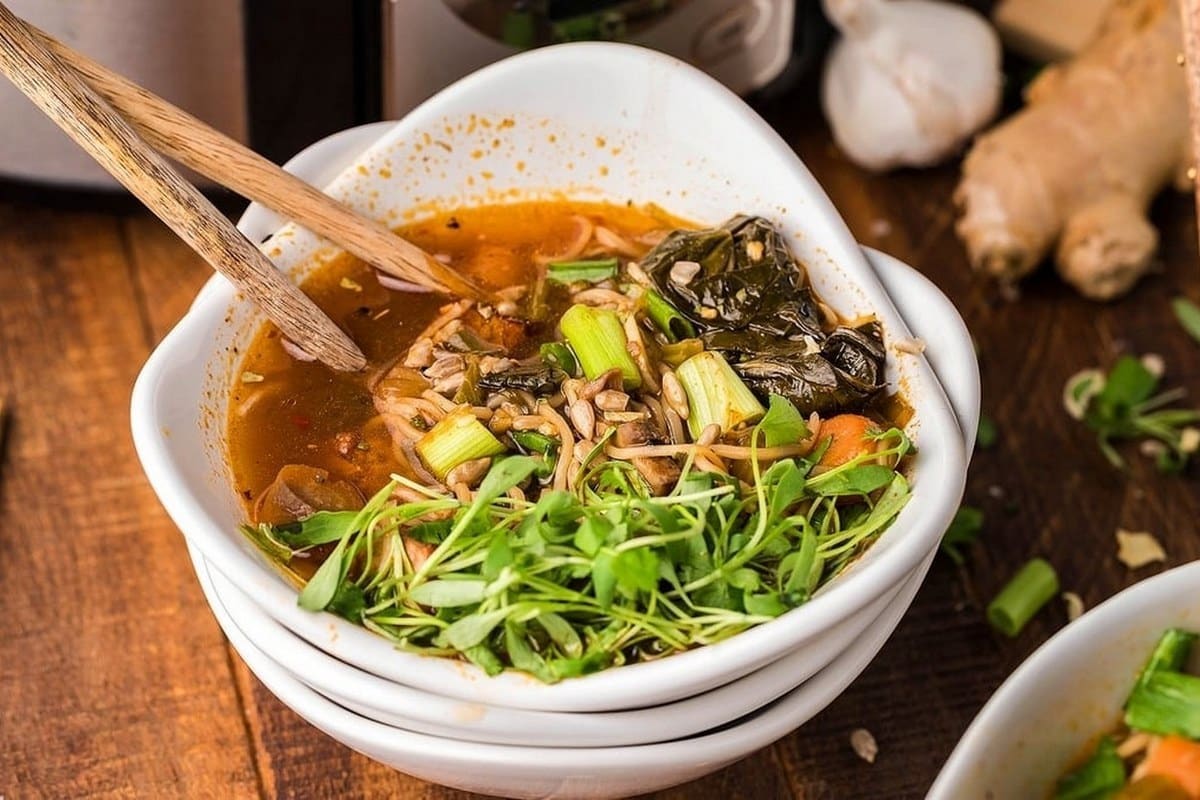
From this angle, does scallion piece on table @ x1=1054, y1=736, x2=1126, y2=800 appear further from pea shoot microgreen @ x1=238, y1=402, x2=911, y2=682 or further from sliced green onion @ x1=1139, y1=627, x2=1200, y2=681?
pea shoot microgreen @ x1=238, y1=402, x2=911, y2=682

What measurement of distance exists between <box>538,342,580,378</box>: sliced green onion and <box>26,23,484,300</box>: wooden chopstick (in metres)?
0.19

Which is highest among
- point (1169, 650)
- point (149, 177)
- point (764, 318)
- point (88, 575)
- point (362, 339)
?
point (149, 177)

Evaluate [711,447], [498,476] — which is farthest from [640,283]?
[498,476]

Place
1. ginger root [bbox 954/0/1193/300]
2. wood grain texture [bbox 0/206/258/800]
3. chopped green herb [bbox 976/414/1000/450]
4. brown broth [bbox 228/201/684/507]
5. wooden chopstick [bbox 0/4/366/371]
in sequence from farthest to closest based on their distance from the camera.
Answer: ginger root [bbox 954/0/1193/300] < chopped green herb [bbox 976/414/1000/450] < wood grain texture [bbox 0/206/258/800] < brown broth [bbox 228/201/684/507] < wooden chopstick [bbox 0/4/366/371]

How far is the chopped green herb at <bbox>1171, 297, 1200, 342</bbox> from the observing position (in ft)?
9.25

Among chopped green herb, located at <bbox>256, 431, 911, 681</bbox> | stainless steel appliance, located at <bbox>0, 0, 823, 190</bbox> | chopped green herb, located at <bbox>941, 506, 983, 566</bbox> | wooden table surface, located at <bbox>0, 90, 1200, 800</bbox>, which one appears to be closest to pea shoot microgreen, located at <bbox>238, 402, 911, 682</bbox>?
chopped green herb, located at <bbox>256, 431, 911, 681</bbox>

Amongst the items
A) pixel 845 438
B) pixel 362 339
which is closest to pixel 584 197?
pixel 362 339

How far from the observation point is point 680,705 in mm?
1621

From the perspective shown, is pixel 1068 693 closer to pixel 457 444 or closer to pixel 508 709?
pixel 508 709

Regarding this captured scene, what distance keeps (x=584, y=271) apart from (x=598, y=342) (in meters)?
0.21

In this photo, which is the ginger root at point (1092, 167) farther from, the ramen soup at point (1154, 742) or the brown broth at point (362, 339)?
the ramen soup at point (1154, 742)

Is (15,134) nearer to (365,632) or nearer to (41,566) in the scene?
(41,566)

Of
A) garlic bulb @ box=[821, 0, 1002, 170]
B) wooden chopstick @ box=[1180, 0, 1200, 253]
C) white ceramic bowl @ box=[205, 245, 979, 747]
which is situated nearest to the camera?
white ceramic bowl @ box=[205, 245, 979, 747]

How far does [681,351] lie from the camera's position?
6.57 ft
